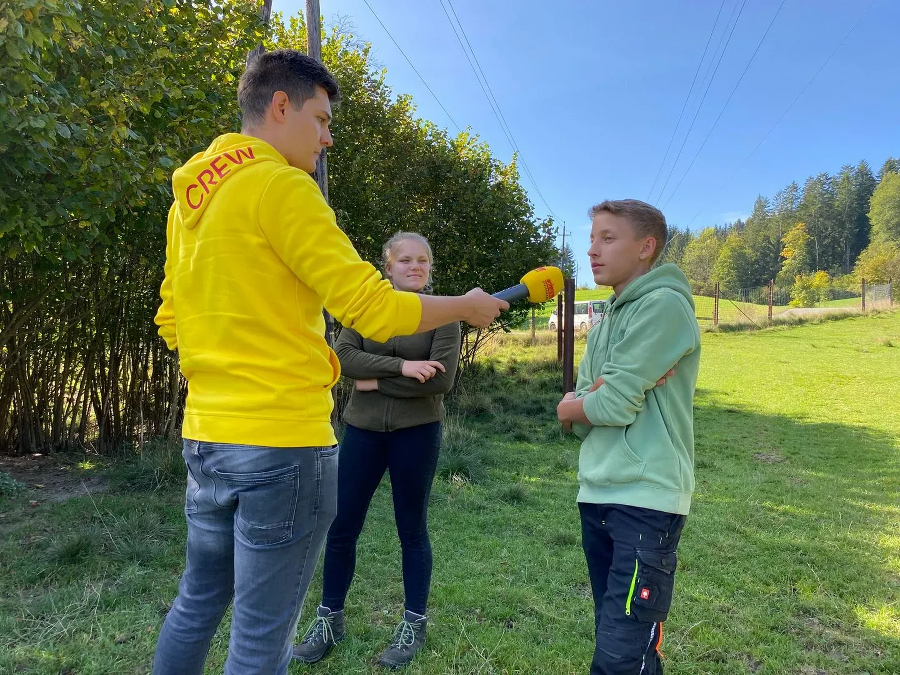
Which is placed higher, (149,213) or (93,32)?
(93,32)

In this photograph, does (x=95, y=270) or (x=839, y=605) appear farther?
(x=95, y=270)

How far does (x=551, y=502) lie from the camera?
17.0ft

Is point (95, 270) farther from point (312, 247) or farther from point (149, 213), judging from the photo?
point (312, 247)

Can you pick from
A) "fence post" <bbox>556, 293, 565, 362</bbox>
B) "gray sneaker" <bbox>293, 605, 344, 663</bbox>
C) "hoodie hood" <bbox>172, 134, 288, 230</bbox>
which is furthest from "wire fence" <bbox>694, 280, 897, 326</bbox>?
"hoodie hood" <bbox>172, 134, 288, 230</bbox>

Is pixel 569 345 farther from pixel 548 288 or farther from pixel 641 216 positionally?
pixel 548 288

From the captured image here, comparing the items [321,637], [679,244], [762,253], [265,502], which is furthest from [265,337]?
[679,244]

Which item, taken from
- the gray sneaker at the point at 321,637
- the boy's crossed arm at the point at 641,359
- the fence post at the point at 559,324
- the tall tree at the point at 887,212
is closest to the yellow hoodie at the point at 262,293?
the boy's crossed arm at the point at 641,359

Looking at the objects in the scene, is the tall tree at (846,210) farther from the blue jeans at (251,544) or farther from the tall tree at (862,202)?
the blue jeans at (251,544)

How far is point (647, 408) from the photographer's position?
192cm

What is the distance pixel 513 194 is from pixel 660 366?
8625 millimetres

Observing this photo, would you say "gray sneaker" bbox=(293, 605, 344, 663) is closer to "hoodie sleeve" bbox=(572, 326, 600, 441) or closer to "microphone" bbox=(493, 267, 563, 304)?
"hoodie sleeve" bbox=(572, 326, 600, 441)

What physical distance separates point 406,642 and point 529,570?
1.28 metres

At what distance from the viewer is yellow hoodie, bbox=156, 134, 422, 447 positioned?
140 centimetres

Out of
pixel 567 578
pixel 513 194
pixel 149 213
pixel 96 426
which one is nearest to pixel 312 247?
pixel 567 578
